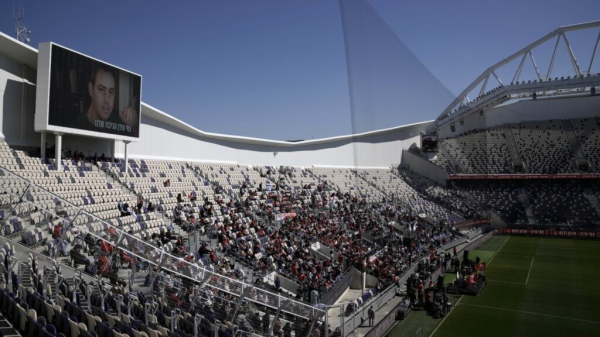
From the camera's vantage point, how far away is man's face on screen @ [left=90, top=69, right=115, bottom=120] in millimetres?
19562

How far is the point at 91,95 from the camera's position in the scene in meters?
19.3

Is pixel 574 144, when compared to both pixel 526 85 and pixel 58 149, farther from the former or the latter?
pixel 58 149

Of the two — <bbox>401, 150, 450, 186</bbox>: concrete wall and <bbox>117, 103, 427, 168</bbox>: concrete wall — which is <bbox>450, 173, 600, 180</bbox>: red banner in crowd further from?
<bbox>117, 103, 427, 168</bbox>: concrete wall

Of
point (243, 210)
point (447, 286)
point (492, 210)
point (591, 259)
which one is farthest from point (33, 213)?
point (492, 210)

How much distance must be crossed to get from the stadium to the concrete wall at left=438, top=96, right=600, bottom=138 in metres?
9.79

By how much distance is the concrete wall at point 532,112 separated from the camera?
183 feet

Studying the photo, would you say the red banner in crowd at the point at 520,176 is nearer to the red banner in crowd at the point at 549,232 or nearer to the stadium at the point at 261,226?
the stadium at the point at 261,226

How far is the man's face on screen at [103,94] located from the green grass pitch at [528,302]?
1457cm

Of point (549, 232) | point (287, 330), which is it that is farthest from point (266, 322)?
point (549, 232)

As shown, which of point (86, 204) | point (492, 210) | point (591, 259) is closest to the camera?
point (86, 204)

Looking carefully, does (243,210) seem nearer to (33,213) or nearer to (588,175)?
(33,213)

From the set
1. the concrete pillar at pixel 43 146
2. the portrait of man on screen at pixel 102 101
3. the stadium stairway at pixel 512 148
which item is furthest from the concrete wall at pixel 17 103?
the stadium stairway at pixel 512 148

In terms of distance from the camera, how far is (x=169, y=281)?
9.97 meters

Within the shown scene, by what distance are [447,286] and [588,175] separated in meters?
31.1
